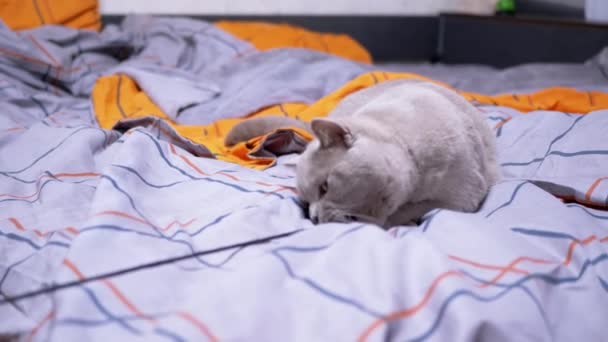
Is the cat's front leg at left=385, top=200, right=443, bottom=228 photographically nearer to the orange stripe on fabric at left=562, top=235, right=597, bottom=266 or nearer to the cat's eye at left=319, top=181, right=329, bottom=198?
the cat's eye at left=319, top=181, right=329, bottom=198

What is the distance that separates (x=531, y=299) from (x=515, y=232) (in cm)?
20

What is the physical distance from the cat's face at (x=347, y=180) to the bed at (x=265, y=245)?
0.05 meters

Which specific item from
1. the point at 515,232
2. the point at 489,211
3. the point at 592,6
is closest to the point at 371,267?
the point at 515,232

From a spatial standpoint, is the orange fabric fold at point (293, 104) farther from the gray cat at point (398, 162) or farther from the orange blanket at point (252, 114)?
the gray cat at point (398, 162)

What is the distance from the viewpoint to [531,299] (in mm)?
641

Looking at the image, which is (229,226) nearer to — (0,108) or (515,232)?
(515,232)

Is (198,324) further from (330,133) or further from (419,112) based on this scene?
(419,112)

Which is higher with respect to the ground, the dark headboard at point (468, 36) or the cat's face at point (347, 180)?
the cat's face at point (347, 180)

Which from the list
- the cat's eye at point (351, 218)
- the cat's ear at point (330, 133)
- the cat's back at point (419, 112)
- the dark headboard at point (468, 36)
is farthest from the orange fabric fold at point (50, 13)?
the cat's eye at point (351, 218)

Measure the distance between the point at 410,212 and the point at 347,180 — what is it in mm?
180

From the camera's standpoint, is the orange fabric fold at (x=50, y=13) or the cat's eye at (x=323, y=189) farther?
the orange fabric fold at (x=50, y=13)

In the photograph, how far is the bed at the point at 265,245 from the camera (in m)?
0.59

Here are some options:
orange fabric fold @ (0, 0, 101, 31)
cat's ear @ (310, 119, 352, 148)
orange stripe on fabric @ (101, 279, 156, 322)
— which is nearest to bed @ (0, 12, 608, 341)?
orange stripe on fabric @ (101, 279, 156, 322)

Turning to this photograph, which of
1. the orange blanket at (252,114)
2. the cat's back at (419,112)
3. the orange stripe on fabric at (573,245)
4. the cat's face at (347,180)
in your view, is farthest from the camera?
the orange blanket at (252,114)
